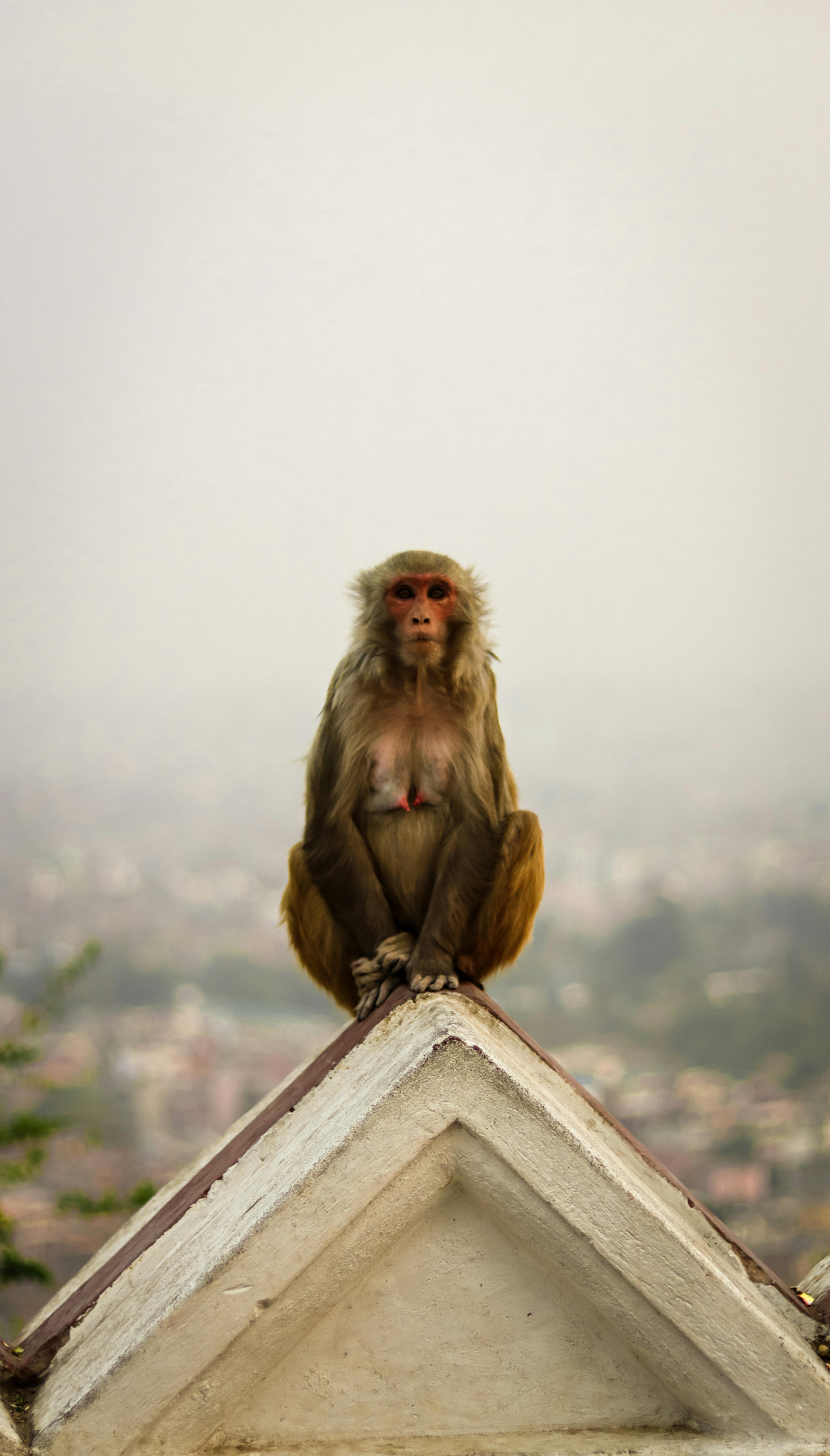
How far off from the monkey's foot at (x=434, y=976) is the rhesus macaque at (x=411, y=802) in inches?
4.4

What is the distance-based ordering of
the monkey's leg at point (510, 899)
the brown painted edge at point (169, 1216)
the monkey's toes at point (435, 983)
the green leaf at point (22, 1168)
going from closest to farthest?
the brown painted edge at point (169, 1216) < the monkey's toes at point (435, 983) < the monkey's leg at point (510, 899) < the green leaf at point (22, 1168)

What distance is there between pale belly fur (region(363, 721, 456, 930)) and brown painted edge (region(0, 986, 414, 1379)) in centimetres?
58

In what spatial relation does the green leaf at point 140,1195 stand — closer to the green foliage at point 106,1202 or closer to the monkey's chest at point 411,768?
the green foliage at point 106,1202

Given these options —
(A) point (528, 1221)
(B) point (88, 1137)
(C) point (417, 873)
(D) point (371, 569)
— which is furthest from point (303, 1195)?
(B) point (88, 1137)

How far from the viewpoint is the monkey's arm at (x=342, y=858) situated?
2711mm

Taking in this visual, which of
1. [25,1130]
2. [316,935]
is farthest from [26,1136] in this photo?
[316,935]

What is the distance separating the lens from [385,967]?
2.58 metres

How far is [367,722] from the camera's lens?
280 cm

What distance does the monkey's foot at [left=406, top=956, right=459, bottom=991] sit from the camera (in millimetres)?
2279

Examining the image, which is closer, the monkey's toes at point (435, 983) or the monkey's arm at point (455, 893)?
the monkey's toes at point (435, 983)

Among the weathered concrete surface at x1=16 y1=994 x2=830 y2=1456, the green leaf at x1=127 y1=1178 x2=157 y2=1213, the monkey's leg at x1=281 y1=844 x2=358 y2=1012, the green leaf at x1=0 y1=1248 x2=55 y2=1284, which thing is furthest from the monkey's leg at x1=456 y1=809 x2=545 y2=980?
the green leaf at x1=0 y1=1248 x2=55 y2=1284

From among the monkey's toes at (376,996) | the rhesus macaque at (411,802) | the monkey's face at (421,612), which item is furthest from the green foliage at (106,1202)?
the monkey's face at (421,612)

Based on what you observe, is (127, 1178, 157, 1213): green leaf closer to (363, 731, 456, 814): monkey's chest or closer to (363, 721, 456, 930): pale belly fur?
(363, 721, 456, 930): pale belly fur

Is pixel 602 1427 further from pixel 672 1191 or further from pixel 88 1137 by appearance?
pixel 88 1137
